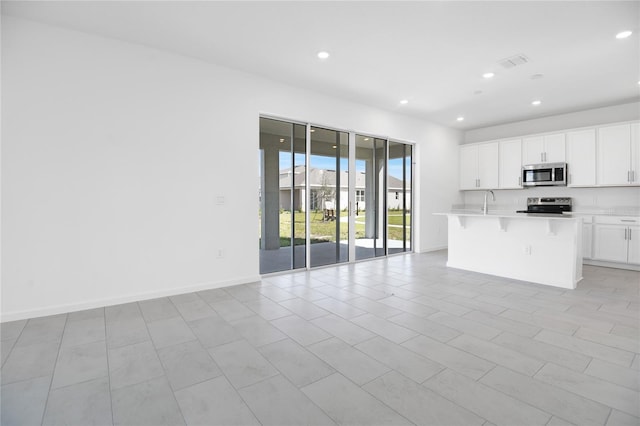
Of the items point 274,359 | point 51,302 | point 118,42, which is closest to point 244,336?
point 274,359

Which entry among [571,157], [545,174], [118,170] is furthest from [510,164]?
[118,170]

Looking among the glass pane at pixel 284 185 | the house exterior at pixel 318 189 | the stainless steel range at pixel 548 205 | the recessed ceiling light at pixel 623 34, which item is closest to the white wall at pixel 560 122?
the stainless steel range at pixel 548 205

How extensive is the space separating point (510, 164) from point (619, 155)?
1.75 metres

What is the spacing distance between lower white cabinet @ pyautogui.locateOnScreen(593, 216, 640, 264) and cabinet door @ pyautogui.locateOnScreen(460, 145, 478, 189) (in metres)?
2.49

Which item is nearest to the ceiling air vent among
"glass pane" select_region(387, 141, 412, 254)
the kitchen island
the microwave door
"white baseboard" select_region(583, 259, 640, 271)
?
the kitchen island

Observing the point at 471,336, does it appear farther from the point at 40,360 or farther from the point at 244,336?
the point at 40,360

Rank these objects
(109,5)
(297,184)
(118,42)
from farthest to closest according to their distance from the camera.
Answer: (297,184) → (118,42) → (109,5)

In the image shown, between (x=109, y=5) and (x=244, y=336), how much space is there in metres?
3.17

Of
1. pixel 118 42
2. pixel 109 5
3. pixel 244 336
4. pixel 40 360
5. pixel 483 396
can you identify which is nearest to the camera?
pixel 483 396

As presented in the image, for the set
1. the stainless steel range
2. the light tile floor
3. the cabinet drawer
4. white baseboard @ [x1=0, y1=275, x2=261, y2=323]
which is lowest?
the light tile floor

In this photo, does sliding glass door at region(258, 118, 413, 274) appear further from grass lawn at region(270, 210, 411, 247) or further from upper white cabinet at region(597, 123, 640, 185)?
upper white cabinet at region(597, 123, 640, 185)

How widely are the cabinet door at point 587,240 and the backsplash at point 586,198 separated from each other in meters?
0.42

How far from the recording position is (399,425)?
161 centimetres

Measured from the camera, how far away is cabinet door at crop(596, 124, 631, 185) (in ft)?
17.9
